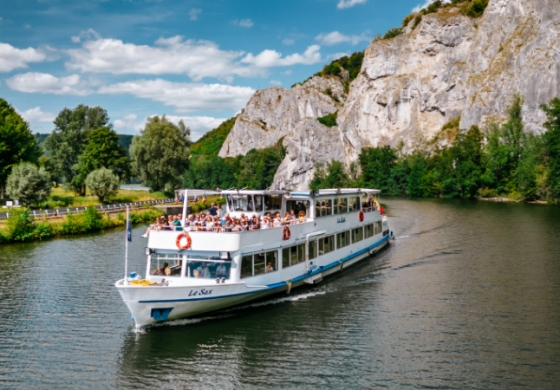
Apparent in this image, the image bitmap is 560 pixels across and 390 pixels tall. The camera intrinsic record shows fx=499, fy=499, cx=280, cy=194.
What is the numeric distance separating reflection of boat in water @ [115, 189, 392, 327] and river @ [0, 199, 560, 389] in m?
0.91

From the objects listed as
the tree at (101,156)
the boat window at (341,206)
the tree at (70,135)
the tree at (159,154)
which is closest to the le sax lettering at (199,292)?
the boat window at (341,206)

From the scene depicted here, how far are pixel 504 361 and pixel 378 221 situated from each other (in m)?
21.5

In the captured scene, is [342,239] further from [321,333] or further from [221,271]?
[321,333]

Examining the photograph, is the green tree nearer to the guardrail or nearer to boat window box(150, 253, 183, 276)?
the guardrail

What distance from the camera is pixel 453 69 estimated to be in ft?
405

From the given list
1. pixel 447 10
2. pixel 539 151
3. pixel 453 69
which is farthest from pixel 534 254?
pixel 447 10

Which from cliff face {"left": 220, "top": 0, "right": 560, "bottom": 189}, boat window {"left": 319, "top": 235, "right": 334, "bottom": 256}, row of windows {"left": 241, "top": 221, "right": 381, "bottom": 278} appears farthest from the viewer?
cliff face {"left": 220, "top": 0, "right": 560, "bottom": 189}

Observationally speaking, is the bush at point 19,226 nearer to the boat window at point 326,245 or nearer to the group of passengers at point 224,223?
the group of passengers at point 224,223

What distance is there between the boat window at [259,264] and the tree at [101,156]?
56935mm

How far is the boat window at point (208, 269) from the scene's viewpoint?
22.1 metres

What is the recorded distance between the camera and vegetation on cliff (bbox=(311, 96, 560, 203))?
76.5 metres

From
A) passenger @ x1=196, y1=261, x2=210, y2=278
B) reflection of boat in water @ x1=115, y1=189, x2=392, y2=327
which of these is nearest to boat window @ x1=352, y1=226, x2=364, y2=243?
reflection of boat in water @ x1=115, y1=189, x2=392, y2=327

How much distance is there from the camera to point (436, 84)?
12744cm

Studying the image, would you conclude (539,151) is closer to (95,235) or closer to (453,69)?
(453,69)
